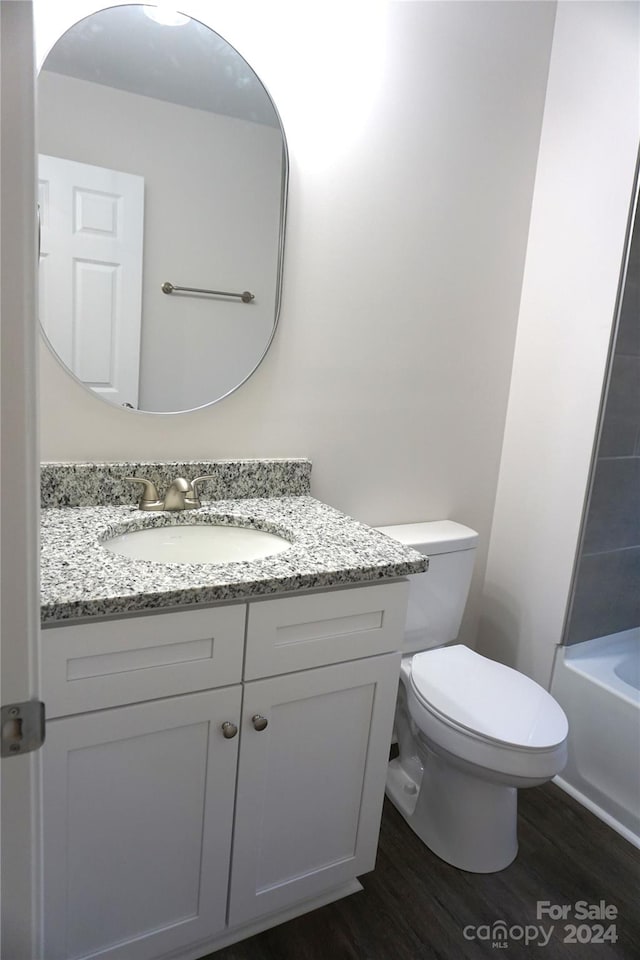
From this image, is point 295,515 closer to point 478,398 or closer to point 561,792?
point 478,398

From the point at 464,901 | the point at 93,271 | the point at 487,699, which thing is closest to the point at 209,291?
the point at 93,271

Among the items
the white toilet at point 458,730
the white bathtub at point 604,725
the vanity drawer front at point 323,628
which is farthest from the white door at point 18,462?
the white bathtub at point 604,725

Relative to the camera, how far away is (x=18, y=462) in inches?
19.7

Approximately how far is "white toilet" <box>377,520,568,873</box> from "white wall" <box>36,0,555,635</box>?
0.86 ft

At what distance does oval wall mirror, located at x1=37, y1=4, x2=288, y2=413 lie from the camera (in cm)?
132

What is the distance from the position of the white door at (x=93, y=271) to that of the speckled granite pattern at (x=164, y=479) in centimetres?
18

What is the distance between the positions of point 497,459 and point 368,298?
0.77 meters

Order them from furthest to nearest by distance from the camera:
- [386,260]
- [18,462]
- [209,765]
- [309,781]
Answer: [386,260] < [309,781] < [209,765] < [18,462]

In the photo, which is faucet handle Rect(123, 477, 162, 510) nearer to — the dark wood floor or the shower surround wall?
the dark wood floor

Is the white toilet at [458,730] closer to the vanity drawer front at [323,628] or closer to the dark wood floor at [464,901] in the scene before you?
the dark wood floor at [464,901]

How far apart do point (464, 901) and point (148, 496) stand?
1247 mm

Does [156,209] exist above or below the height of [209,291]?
above

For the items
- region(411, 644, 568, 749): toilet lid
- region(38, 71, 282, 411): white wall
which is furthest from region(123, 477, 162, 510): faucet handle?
region(411, 644, 568, 749): toilet lid

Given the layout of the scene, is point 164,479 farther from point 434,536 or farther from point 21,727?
point 21,727
